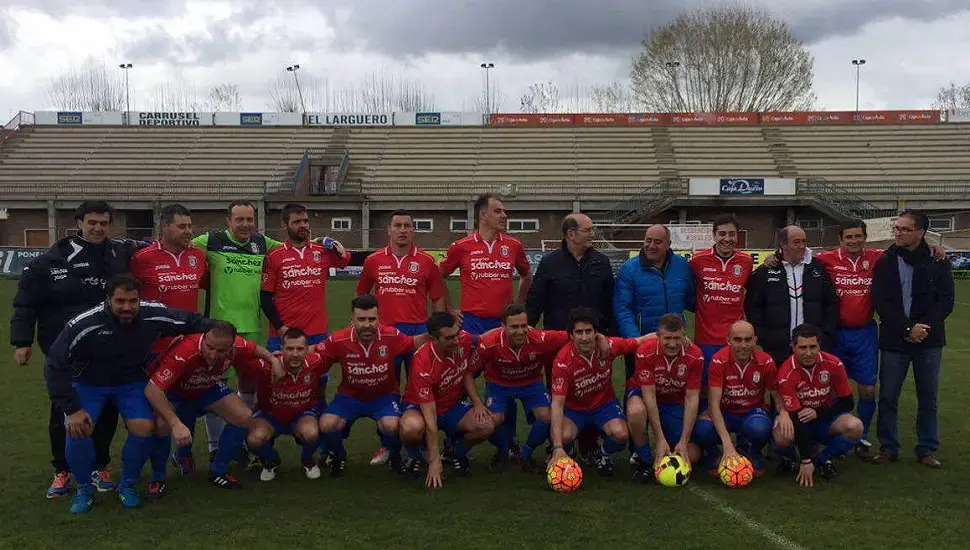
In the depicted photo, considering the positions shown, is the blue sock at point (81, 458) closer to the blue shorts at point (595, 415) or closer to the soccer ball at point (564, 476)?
the soccer ball at point (564, 476)

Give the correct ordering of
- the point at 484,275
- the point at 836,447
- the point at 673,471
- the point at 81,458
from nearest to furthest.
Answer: the point at 81,458 → the point at 673,471 → the point at 836,447 → the point at 484,275

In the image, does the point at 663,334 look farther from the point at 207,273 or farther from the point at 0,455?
the point at 0,455

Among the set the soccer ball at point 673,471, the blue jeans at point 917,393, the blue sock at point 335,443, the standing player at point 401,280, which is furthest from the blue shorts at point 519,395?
the blue jeans at point 917,393

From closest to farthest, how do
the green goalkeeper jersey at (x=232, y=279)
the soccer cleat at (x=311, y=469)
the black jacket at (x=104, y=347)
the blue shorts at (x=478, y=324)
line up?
the black jacket at (x=104, y=347) < the soccer cleat at (x=311, y=469) < the green goalkeeper jersey at (x=232, y=279) < the blue shorts at (x=478, y=324)

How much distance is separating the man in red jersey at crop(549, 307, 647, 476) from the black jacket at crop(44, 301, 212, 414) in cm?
250

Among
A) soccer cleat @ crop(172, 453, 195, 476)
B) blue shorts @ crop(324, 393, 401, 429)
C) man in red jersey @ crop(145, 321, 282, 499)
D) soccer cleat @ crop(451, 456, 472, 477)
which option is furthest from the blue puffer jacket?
soccer cleat @ crop(172, 453, 195, 476)

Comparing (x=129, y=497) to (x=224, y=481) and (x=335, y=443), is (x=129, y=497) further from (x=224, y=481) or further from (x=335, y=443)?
(x=335, y=443)

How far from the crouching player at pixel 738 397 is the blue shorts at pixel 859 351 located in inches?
35.4

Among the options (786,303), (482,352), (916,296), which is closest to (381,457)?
(482,352)

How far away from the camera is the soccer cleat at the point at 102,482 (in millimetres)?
5219

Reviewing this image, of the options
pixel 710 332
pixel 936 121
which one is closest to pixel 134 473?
pixel 710 332

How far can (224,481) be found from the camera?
5.33m

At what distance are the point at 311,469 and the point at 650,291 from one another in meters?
2.90

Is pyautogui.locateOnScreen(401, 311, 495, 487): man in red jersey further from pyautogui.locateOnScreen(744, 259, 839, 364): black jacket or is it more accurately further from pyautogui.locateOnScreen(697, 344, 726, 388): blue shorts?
pyautogui.locateOnScreen(744, 259, 839, 364): black jacket
